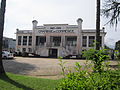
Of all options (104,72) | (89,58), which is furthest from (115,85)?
(89,58)

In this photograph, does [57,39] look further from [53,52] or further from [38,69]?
[38,69]

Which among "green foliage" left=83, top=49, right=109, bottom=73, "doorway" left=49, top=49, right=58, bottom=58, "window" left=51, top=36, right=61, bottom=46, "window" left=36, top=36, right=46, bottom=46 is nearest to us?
"green foliage" left=83, top=49, right=109, bottom=73

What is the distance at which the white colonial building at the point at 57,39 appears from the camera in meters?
37.4

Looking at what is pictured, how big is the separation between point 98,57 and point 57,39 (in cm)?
3782

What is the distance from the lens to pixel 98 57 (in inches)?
97.1

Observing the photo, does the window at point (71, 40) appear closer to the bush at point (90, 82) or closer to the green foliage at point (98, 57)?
the green foliage at point (98, 57)

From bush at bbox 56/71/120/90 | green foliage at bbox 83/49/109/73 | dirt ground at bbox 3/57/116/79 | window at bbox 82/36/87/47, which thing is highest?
window at bbox 82/36/87/47

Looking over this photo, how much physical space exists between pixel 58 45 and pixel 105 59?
36904 mm

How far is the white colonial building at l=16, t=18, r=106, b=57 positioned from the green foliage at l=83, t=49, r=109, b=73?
3338cm

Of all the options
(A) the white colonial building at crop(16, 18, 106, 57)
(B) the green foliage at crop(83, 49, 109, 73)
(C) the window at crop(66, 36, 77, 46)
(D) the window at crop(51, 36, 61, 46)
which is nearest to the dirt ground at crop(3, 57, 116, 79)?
(B) the green foliage at crop(83, 49, 109, 73)

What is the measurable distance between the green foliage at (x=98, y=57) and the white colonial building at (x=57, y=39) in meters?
33.4

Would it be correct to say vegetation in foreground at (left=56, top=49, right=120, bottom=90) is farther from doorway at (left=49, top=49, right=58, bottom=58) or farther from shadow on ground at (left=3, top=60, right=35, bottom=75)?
doorway at (left=49, top=49, right=58, bottom=58)

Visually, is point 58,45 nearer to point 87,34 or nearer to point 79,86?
point 87,34

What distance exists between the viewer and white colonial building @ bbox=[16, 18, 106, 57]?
3738 cm
